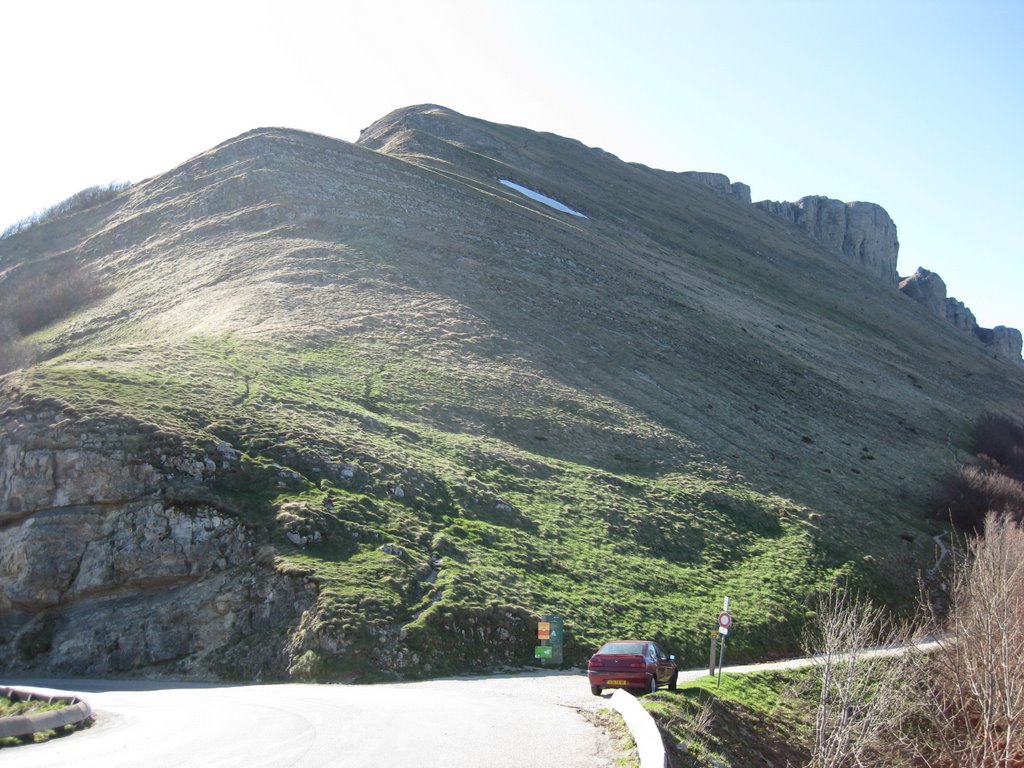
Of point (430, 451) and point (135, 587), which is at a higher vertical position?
point (430, 451)

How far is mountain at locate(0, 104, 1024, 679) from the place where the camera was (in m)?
22.3

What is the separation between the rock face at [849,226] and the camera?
15262cm

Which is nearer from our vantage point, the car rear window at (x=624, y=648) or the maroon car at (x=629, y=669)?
the maroon car at (x=629, y=669)

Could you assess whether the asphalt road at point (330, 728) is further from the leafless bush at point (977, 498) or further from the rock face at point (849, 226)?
the rock face at point (849, 226)

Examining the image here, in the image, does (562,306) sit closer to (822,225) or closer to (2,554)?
(2,554)

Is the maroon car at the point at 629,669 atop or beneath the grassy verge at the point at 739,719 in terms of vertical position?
atop

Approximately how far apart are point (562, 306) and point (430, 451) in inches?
865

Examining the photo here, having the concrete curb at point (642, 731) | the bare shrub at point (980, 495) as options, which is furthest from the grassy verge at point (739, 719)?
the bare shrub at point (980, 495)

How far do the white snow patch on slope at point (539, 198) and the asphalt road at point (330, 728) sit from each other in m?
64.4

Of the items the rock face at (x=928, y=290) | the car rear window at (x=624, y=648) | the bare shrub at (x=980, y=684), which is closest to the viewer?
the bare shrub at (x=980, y=684)

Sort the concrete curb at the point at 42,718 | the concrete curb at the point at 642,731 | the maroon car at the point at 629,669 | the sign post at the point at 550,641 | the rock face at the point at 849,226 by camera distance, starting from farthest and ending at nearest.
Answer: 1. the rock face at the point at 849,226
2. the sign post at the point at 550,641
3. the maroon car at the point at 629,669
4. the concrete curb at the point at 42,718
5. the concrete curb at the point at 642,731

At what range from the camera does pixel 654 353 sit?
50719 mm

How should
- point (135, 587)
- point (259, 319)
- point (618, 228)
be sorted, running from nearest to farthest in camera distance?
point (135, 587)
point (259, 319)
point (618, 228)

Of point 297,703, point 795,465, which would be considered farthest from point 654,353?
point 297,703
